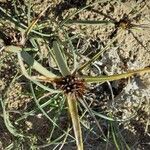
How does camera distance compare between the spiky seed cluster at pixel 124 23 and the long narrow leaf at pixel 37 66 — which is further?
the spiky seed cluster at pixel 124 23

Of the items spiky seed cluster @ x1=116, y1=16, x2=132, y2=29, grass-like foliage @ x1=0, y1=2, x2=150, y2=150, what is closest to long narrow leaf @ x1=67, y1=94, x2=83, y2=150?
grass-like foliage @ x1=0, y1=2, x2=150, y2=150

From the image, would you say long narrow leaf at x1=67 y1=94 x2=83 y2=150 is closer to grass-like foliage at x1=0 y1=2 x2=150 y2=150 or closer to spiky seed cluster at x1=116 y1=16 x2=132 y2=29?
grass-like foliage at x1=0 y1=2 x2=150 y2=150

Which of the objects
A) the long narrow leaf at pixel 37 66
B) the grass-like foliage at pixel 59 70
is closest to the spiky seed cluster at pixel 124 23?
the grass-like foliage at pixel 59 70

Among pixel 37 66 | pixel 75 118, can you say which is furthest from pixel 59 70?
pixel 75 118

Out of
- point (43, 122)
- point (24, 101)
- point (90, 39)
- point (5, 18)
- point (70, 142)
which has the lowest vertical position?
point (70, 142)

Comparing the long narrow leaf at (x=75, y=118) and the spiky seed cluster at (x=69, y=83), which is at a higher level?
the spiky seed cluster at (x=69, y=83)

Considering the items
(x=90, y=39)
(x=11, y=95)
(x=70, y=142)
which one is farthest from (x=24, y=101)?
(x=90, y=39)

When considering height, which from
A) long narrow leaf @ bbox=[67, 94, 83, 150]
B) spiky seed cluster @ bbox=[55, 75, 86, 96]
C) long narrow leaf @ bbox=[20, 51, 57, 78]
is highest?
long narrow leaf @ bbox=[20, 51, 57, 78]

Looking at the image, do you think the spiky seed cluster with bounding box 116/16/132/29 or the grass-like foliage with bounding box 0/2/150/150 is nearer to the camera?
the grass-like foliage with bounding box 0/2/150/150

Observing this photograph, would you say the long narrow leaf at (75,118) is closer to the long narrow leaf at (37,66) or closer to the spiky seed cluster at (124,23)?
the long narrow leaf at (37,66)

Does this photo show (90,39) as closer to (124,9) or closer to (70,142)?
(124,9)

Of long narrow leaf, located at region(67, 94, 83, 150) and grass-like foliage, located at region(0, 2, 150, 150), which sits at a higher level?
grass-like foliage, located at region(0, 2, 150, 150)
